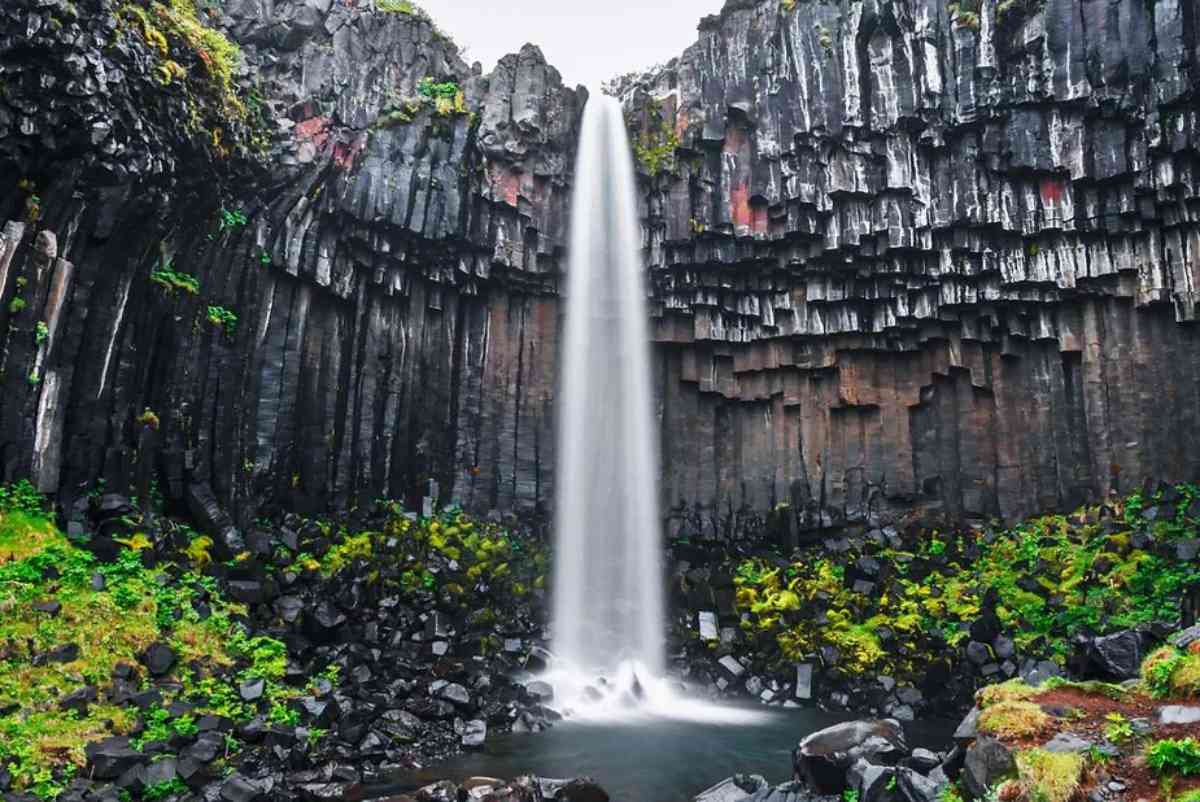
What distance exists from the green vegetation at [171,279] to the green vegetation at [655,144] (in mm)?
12828

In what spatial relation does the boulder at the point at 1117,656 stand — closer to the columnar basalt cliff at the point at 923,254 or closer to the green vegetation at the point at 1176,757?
the green vegetation at the point at 1176,757

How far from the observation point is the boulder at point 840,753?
9445 millimetres

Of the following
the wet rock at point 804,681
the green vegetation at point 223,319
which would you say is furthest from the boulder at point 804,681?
the green vegetation at point 223,319

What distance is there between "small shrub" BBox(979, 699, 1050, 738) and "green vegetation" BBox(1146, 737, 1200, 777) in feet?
3.49

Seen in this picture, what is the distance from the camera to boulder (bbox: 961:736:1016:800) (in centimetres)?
692

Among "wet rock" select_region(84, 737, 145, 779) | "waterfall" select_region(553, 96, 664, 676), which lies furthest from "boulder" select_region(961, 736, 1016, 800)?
"waterfall" select_region(553, 96, 664, 676)

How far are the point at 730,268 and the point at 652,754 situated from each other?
1426 centimetres

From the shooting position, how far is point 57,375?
14.4m

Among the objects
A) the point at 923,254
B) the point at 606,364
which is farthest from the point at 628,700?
the point at 923,254

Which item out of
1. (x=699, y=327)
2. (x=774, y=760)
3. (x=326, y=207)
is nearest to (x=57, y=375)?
(x=326, y=207)

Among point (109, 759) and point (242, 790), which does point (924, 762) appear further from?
point (109, 759)

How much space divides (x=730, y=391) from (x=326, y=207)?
41.7 feet

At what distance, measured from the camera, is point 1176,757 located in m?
6.15

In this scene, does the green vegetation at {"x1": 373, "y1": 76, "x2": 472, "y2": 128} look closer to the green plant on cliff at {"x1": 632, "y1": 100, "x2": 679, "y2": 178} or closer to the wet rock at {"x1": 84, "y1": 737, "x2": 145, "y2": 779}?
the green plant on cliff at {"x1": 632, "y1": 100, "x2": 679, "y2": 178}
